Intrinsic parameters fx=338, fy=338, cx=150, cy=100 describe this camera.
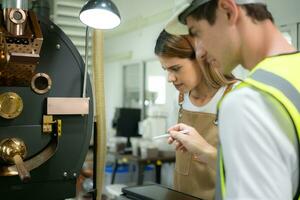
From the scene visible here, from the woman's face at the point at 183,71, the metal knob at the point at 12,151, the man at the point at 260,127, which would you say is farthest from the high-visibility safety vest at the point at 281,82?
the woman's face at the point at 183,71

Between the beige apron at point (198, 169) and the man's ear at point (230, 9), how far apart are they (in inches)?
28.9

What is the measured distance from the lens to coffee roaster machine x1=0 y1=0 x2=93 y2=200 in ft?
3.22

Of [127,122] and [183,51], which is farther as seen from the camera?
[127,122]

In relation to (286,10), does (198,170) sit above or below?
below

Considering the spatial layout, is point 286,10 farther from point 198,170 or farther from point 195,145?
point 195,145

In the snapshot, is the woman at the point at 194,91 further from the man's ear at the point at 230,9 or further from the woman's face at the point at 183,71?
the man's ear at the point at 230,9

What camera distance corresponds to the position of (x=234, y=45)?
709 millimetres

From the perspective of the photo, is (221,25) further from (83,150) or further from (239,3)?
(83,150)

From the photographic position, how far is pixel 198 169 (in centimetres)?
149

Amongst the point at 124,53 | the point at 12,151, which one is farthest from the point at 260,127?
the point at 124,53

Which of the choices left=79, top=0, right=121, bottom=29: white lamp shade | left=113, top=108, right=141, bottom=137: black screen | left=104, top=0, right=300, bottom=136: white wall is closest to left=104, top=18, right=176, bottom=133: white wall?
left=104, top=0, right=300, bottom=136: white wall

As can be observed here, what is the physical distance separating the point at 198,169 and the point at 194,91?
0.38 m

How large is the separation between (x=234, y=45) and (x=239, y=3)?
0.08 m

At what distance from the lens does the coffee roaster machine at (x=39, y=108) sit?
982mm
